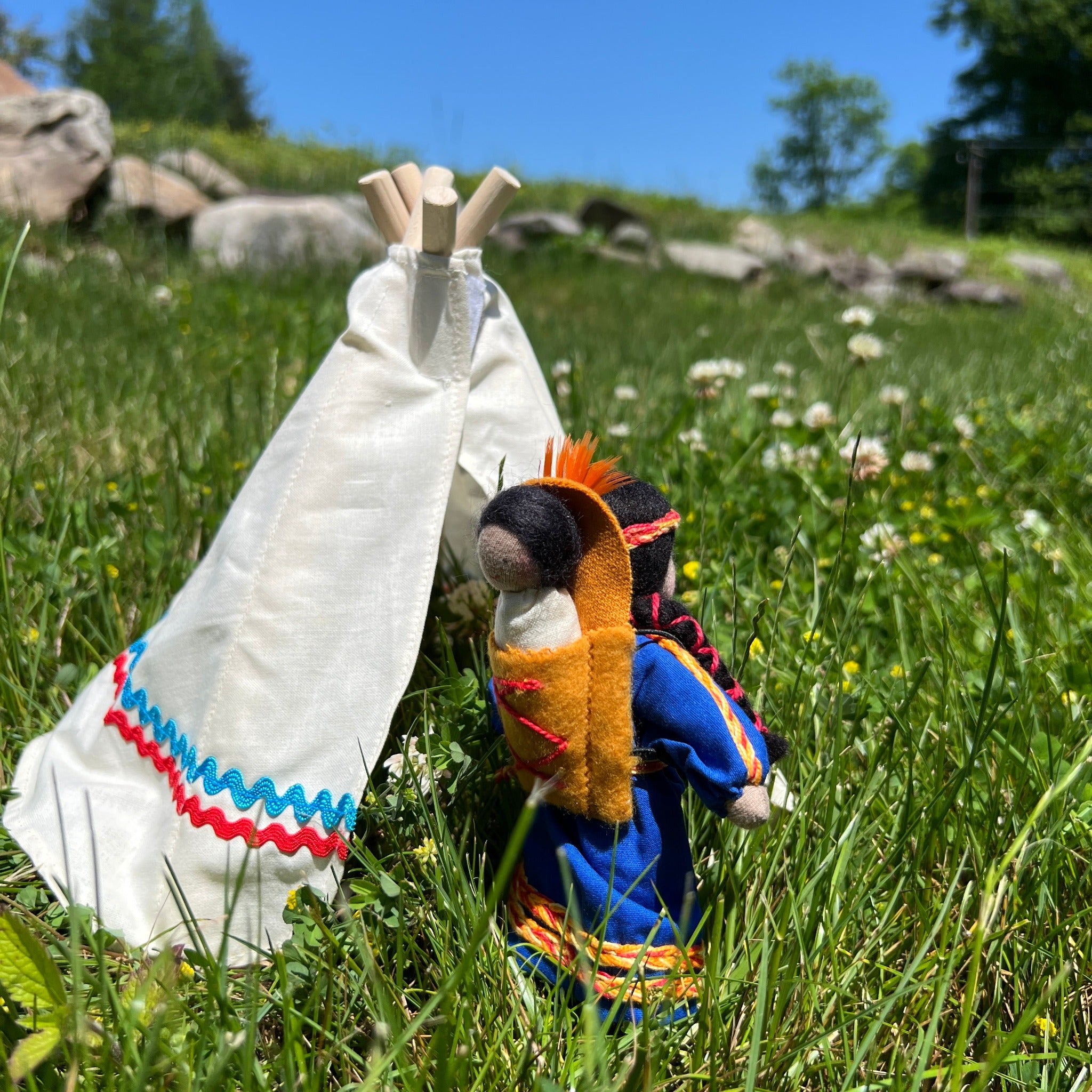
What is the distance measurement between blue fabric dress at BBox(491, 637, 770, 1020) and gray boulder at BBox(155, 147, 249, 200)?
10.0m

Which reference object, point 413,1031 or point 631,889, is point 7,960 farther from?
point 631,889

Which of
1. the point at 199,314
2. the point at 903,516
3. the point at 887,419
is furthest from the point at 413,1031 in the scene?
the point at 199,314

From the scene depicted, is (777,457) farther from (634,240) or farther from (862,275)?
(862,275)

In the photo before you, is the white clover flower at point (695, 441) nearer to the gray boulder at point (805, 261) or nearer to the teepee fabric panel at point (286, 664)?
the teepee fabric panel at point (286, 664)

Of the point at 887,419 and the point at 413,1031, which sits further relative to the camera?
the point at 887,419

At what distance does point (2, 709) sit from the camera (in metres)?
1.70

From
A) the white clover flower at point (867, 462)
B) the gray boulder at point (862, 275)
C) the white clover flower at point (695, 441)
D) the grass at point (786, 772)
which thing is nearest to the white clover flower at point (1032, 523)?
the grass at point (786, 772)

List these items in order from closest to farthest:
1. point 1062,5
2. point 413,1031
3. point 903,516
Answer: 1. point 413,1031
2. point 903,516
3. point 1062,5

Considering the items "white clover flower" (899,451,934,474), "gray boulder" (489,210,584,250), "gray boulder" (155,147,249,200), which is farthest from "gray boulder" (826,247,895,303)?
"white clover flower" (899,451,934,474)

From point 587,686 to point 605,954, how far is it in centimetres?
39

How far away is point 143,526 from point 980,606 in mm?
2102

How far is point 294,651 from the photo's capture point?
4.58 feet

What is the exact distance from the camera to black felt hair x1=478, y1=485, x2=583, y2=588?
3.51 ft

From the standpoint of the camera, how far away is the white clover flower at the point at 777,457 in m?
2.61
